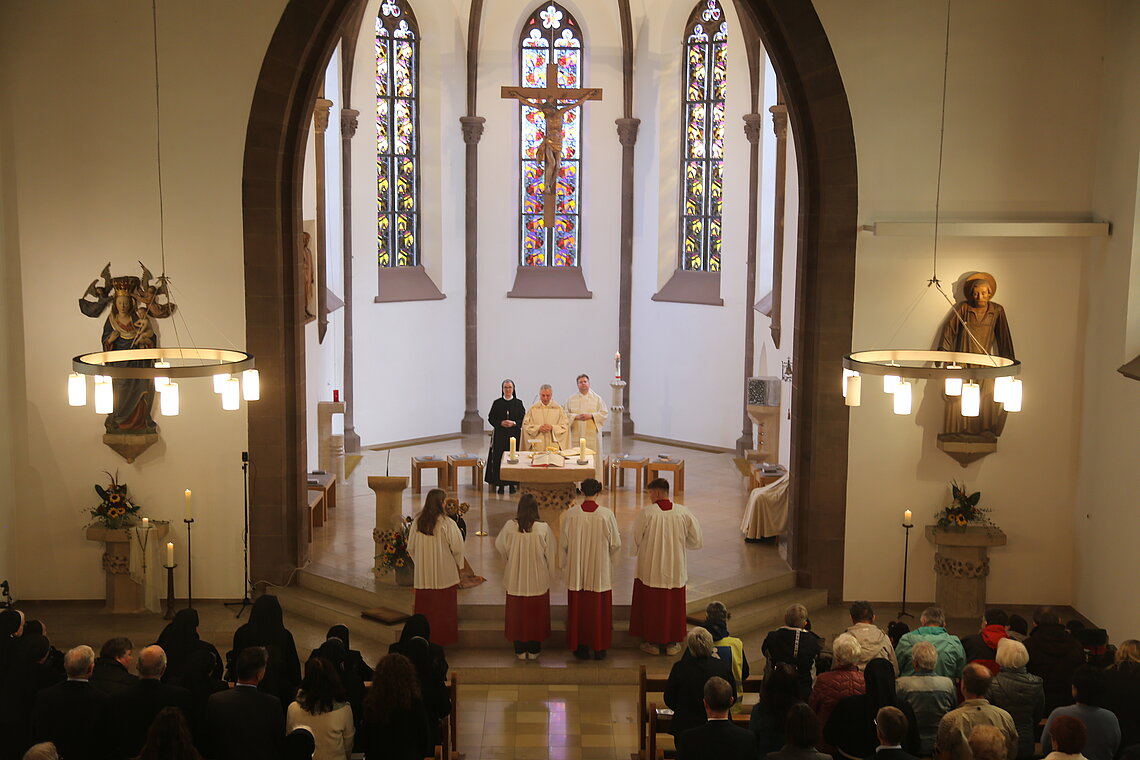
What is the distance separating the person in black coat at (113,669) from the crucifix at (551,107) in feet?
37.5

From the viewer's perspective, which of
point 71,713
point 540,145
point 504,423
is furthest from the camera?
point 540,145

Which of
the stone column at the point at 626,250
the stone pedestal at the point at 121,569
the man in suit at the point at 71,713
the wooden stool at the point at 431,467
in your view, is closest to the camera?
the man in suit at the point at 71,713

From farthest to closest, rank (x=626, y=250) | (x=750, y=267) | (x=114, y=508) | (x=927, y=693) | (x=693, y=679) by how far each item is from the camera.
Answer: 1. (x=626, y=250)
2. (x=750, y=267)
3. (x=114, y=508)
4. (x=693, y=679)
5. (x=927, y=693)

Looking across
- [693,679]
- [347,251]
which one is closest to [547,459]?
[347,251]

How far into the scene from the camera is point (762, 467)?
15102 millimetres

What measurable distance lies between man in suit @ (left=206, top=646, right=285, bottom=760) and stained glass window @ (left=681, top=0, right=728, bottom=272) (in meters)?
13.1

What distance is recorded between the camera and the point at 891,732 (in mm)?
6523

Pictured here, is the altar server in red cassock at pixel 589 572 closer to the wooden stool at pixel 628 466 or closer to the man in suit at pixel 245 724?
the man in suit at pixel 245 724

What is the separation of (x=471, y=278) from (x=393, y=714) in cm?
1291

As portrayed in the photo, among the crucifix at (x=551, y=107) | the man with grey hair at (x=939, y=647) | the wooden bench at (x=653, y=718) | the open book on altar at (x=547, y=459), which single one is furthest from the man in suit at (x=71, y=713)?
the crucifix at (x=551, y=107)

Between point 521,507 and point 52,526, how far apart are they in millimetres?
4820

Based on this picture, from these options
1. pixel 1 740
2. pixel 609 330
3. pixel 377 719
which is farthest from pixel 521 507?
pixel 609 330

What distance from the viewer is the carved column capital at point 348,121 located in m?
17.8

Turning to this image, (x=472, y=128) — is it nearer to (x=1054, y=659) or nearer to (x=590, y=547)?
(x=590, y=547)
